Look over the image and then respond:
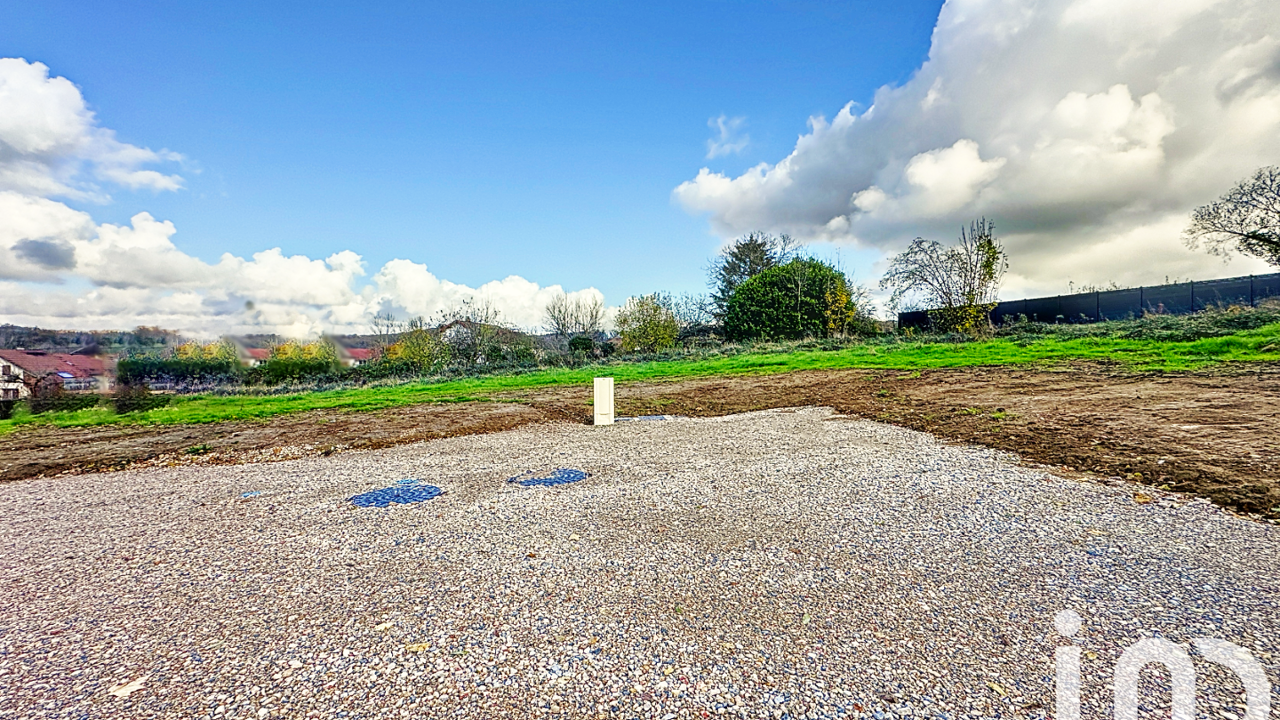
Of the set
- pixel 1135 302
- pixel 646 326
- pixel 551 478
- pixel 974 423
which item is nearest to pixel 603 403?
pixel 551 478

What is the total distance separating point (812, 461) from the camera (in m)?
5.74

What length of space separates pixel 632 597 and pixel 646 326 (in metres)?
26.2

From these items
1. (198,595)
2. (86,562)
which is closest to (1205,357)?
(198,595)

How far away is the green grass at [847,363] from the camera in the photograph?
1165 cm

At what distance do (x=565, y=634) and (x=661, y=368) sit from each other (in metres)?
19.4

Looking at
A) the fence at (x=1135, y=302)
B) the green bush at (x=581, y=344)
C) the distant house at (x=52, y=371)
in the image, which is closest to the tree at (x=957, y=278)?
the fence at (x=1135, y=302)

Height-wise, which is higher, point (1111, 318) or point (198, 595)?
point (1111, 318)

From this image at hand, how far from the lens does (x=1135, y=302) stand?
2106 centimetres

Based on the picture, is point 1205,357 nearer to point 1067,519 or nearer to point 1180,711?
point 1067,519

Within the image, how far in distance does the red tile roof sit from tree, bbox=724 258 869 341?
2681cm

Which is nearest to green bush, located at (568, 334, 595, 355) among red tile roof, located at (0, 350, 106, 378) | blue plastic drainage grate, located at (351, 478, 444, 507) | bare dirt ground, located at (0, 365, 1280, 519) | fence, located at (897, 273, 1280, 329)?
bare dirt ground, located at (0, 365, 1280, 519)

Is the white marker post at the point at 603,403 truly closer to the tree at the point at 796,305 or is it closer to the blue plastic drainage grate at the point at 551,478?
the blue plastic drainage grate at the point at 551,478

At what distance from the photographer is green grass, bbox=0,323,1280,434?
1165 centimetres

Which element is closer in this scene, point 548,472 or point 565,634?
point 565,634
